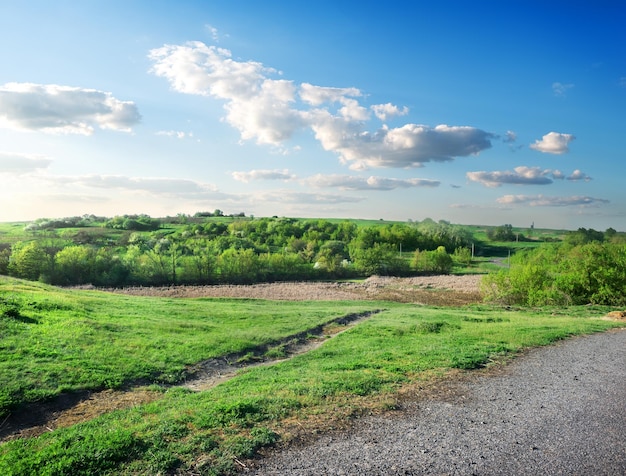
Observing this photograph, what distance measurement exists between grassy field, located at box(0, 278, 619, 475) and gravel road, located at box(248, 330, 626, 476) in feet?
3.51

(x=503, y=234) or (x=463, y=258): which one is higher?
(x=503, y=234)

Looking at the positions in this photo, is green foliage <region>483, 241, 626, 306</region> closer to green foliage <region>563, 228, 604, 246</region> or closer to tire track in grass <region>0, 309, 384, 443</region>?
tire track in grass <region>0, 309, 384, 443</region>

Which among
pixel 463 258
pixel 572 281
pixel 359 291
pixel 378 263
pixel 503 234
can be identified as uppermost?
pixel 503 234

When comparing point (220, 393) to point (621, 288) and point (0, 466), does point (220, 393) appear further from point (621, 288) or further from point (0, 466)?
point (621, 288)

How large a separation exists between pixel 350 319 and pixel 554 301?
25.9 metres

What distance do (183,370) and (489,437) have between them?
12777mm

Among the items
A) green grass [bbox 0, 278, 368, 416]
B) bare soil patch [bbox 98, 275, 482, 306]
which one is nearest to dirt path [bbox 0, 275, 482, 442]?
bare soil patch [bbox 98, 275, 482, 306]

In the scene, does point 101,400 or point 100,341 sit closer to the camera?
point 101,400

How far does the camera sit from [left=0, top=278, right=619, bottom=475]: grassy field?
28.9ft

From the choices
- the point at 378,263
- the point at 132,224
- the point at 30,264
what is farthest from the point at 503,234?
the point at 30,264

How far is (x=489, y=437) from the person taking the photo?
9.34 meters

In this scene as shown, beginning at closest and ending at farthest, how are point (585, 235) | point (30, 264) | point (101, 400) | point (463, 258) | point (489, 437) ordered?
point (489, 437), point (101, 400), point (30, 264), point (463, 258), point (585, 235)

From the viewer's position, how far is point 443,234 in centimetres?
14938

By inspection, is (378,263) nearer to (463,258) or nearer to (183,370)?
(463,258)
